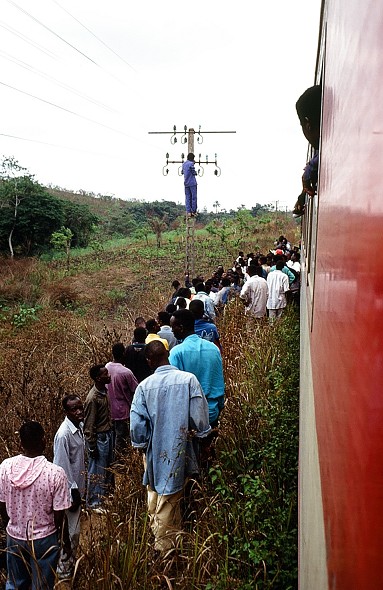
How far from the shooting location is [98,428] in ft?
16.1

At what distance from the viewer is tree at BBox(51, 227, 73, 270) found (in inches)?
1118

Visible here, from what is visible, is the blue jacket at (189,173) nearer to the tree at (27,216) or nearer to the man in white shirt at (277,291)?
the man in white shirt at (277,291)

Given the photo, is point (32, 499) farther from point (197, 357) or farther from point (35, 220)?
point (35, 220)

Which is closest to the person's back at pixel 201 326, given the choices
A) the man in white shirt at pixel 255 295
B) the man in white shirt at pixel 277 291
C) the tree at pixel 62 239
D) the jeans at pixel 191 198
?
the man in white shirt at pixel 255 295

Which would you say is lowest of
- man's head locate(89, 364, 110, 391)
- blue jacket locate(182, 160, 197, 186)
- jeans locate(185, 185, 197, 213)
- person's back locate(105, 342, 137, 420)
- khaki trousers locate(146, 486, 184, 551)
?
khaki trousers locate(146, 486, 184, 551)

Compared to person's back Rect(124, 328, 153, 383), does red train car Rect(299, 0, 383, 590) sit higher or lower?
higher

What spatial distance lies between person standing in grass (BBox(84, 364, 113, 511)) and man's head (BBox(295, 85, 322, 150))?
280 cm

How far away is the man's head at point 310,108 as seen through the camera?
2361 millimetres

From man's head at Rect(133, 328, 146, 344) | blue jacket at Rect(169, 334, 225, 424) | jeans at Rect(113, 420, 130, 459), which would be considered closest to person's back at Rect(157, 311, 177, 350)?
man's head at Rect(133, 328, 146, 344)

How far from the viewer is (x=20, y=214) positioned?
29594 mm

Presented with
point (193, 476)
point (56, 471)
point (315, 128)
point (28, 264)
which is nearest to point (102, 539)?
point (56, 471)

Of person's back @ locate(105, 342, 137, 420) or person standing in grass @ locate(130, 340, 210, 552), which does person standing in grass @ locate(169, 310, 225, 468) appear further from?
person's back @ locate(105, 342, 137, 420)

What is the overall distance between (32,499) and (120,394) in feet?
6.68

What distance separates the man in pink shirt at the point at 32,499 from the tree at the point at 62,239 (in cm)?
2475
